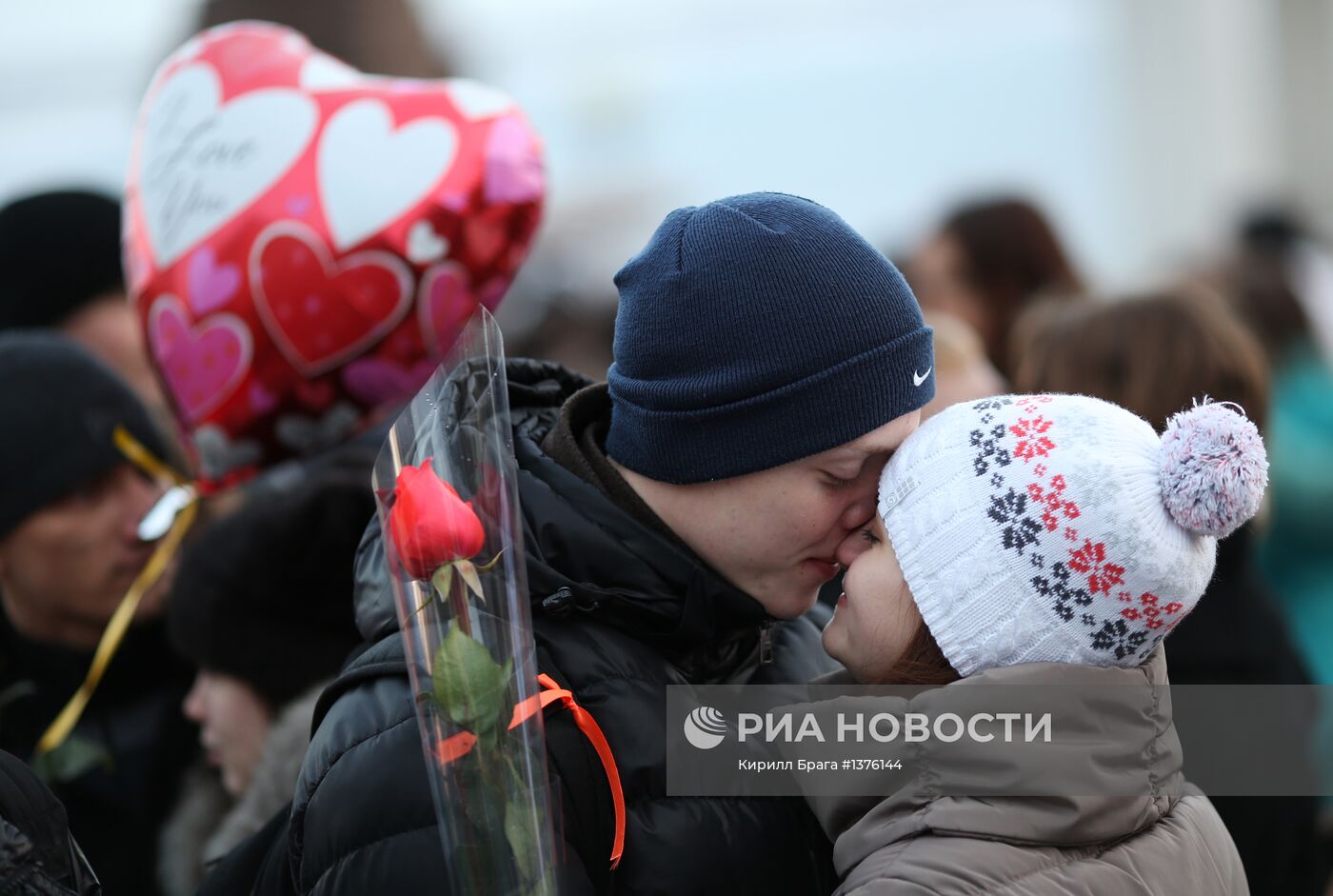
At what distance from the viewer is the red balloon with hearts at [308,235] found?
2.07 metres

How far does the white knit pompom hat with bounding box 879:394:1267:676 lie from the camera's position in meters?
1.38

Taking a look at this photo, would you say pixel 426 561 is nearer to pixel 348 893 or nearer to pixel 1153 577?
pixel 348 893

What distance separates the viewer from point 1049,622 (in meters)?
1.42

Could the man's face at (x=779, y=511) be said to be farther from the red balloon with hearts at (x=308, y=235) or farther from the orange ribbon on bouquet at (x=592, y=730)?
the red balloon with hearts at (x=308, y=235)

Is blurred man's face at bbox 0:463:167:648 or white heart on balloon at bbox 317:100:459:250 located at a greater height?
white heart on balloon at bbox 317:100:459:250

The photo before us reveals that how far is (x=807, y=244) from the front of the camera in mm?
1490

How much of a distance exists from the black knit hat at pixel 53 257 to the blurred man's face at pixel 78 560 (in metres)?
0.75

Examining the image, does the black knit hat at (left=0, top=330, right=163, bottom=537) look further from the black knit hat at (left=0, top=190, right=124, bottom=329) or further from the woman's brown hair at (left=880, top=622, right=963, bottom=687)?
the woman's brown hair at (left=880, top=622, right=963, bottom=687)

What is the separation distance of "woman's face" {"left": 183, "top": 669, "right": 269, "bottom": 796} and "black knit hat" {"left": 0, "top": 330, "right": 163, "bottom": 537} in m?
0.38

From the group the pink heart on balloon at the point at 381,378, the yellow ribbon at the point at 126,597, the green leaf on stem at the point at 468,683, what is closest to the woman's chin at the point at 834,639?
the green leaf on stem at the point at 468,683

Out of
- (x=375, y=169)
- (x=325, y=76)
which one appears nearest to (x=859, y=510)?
(x=375, y=169)

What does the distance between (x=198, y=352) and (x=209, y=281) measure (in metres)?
0.11

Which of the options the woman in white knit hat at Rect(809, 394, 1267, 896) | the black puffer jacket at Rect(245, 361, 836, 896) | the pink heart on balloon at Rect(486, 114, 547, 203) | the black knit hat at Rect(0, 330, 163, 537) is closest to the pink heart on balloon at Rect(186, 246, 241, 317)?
the black knit hat at Rect(0, 330, 163, 537)

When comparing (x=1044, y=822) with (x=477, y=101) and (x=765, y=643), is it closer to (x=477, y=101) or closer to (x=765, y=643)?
(x=765, y=643)
